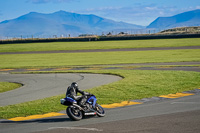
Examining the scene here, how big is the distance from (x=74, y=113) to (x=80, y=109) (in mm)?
261

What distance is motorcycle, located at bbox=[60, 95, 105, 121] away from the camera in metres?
13.5

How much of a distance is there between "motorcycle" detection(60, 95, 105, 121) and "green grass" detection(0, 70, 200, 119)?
2788mm

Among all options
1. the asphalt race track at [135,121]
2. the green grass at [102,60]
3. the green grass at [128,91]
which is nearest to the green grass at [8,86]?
the green grass at [128,91]

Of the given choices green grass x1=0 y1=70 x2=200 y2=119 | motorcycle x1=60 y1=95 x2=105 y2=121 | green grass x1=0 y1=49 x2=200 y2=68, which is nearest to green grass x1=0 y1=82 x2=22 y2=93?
green grass x1=0 y1=70 x2=200 y2=119

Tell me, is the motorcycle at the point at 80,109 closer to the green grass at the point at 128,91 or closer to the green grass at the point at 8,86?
the green grass at the point at 128,91

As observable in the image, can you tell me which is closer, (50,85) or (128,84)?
(128,84)

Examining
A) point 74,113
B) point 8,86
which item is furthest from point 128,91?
point 8,86

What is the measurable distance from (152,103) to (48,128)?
6411 millimetres

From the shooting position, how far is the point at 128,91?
21.2 metres

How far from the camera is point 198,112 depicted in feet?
47.6

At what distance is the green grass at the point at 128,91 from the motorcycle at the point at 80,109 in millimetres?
2788

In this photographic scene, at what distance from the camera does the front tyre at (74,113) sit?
1341 cm

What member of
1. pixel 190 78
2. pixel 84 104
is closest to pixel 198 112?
pixel 84 104

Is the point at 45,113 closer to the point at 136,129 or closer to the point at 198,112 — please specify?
the point at 136,129
